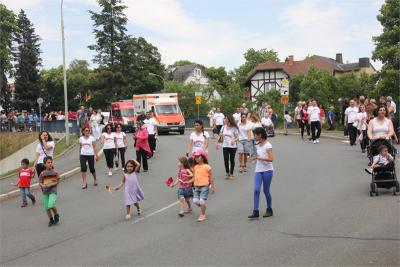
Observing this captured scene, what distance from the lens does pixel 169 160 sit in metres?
21.4

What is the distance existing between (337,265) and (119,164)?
48.3ft

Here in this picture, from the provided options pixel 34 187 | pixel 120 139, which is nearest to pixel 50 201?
pixel 34 187

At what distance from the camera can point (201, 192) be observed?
10797mm

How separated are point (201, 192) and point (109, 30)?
65.9m

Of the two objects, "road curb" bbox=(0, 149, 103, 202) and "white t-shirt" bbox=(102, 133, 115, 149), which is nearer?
"road curb" bbox=(0, 149, 103, 202)

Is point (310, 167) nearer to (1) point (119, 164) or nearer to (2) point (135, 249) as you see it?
(1) point (119, 164)

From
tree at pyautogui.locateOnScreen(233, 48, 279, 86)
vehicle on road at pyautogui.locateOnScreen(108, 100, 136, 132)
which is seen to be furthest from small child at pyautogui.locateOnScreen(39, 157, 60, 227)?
tree at pyautogui.locateOnScreen(233, 48, 279, 86)

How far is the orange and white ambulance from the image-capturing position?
125ft

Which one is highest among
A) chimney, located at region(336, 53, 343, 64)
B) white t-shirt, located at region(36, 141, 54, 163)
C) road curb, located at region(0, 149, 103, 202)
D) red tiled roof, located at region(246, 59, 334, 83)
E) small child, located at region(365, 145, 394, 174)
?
chimney, located at region(336, 53, 343, 64)

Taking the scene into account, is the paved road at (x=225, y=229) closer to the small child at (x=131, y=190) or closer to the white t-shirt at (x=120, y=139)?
the small child at (x=131, y=190)

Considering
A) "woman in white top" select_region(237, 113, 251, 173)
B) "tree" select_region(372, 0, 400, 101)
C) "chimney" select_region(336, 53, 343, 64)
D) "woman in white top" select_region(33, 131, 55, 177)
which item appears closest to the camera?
"woman in white top" select_region(33, 131, 55, 177)

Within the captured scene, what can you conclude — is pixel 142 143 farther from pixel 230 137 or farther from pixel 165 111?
pixel 165 111

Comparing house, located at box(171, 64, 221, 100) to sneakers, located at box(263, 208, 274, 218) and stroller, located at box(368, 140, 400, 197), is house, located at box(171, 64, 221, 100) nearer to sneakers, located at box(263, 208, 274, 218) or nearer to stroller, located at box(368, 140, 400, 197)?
stroller, located at box(368, 140, 400, 197)

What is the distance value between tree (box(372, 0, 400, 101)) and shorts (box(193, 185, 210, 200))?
30.5 meters
